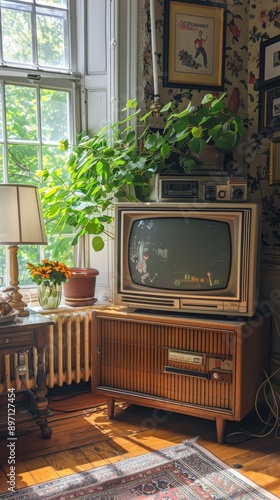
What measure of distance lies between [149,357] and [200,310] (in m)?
0.30

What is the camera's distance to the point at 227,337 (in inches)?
69.1

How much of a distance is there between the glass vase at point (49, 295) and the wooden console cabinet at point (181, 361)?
28cm

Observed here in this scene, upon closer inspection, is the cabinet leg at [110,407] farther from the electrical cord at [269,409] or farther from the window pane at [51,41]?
the window pane at [51,41]

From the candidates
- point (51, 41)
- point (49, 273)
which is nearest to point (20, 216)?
point (49, 273)

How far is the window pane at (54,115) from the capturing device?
2322 mm

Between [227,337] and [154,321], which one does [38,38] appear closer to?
[154,321]

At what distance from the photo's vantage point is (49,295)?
84.4 inches

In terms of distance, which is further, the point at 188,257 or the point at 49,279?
the point at 49,279

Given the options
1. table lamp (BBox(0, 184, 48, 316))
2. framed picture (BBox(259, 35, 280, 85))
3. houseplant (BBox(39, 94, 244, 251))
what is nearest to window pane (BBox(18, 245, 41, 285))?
houseplant (BBox(39, 94, 244, 251))

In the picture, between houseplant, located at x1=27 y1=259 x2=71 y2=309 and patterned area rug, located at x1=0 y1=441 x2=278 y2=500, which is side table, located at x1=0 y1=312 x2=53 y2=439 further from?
patterned area rug, located at x1=0 y1=441 x2=278 y2=500

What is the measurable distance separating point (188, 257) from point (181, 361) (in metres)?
0.42

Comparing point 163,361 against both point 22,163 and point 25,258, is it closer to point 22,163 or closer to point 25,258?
point 25,258

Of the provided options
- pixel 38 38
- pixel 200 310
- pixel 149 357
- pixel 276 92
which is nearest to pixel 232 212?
pixel 200 310

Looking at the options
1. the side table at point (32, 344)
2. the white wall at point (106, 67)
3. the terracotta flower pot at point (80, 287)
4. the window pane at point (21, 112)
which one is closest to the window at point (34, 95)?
the window pane at point (21, 112)
